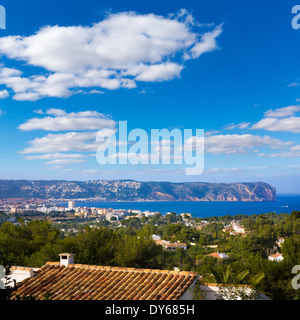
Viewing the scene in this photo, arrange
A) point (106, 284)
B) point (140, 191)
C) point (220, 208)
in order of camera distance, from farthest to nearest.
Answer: point (140, 191) < point (220, 208) < point (106, 284)

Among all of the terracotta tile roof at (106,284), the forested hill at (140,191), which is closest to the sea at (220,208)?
the forested hill at (140,191)

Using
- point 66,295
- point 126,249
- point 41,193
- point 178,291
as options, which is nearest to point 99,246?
point 126,249

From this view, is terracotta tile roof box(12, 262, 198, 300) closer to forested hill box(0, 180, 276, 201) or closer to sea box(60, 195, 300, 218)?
sea box(60, 195, 300, 218)

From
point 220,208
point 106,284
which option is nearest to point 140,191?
point 220,208

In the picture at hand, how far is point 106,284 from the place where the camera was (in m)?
6.08

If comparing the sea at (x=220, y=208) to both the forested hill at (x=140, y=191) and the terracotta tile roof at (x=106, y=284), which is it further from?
the terracotta tile roof at (x=106, y=284)

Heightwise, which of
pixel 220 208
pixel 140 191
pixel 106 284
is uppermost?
pixel 106 284

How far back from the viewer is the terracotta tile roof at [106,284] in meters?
5.53

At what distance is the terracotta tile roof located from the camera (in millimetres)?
5530

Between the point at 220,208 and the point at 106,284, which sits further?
the point at 220,208

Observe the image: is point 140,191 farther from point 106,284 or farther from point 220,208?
point 106,284

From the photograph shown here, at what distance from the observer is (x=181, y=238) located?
48469 mm

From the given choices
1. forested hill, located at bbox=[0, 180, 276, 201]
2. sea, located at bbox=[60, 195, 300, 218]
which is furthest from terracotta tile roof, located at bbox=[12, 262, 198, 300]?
forested hill, located at bbox=[0, 180, 276, 201]
